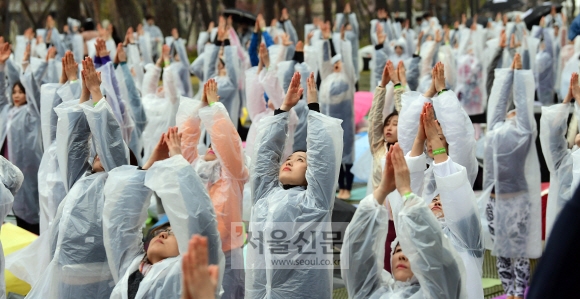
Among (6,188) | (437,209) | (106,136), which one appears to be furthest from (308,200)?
(6,188)

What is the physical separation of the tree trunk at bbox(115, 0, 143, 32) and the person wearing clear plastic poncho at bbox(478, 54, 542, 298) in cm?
1144

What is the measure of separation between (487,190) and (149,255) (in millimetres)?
2554

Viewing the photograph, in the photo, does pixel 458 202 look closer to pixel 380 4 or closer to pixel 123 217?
pixel 123 217

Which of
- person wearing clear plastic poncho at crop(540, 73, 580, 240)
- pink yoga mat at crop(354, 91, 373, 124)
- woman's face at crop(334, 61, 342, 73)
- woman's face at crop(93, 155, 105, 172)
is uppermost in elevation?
woman's face at crop(93, 155, 105, 172)

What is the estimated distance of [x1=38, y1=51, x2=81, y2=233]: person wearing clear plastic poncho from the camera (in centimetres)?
397

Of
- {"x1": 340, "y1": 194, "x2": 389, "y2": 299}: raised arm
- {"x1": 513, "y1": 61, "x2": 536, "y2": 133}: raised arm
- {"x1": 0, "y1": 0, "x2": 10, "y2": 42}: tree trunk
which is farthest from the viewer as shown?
{"x1": 0, "y1": 0, "x2": 10, "y2": 42}: tree trunk

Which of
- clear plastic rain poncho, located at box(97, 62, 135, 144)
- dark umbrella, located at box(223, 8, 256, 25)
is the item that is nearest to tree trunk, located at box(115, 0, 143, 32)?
dark umbrella, located at box(223, 8, 256, 25)

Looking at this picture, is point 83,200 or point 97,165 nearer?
point 83,200

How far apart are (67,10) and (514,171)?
38.9 feet

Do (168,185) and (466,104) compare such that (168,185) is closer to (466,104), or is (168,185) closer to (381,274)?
(381,274)

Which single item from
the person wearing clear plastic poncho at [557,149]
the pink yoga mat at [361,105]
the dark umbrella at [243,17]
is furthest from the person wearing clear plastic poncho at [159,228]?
the dark umbrella at [243,17]

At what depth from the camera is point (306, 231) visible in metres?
2.87

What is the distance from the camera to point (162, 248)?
254cm

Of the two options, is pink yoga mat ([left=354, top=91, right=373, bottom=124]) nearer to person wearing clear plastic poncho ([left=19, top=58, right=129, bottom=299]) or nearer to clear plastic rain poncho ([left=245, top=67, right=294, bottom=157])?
clear plastic rain poncho ([left=245, top=67, right=294, bottom=157])
